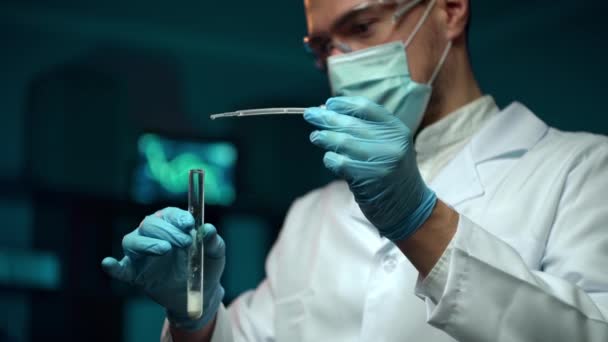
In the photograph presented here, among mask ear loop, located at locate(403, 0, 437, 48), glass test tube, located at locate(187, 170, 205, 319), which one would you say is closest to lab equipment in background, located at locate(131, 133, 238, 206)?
mask ear loop, located at locate(403, 0, 437, 48)

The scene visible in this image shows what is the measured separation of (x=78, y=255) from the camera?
346cm

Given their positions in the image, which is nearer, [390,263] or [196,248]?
[196,248]

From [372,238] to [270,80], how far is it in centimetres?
280

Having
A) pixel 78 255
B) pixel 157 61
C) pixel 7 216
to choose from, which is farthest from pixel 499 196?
pixel 157 61

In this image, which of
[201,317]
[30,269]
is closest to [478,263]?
[201,317]

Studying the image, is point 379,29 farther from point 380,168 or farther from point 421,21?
point 380,168

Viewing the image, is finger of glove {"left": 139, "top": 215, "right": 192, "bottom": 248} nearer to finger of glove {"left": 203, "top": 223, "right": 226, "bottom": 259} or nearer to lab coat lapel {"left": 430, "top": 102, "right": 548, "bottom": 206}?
finger of glove {"left": 203, "top": 223, "right": 226, "bottom": 259}

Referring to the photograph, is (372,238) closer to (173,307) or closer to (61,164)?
(173,307)

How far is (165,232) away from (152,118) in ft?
8.77

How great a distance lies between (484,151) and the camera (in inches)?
65.9

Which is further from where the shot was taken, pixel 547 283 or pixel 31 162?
pixel 31 162

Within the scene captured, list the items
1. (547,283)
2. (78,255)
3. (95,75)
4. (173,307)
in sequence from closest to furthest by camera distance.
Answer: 1. (547,283)
2. (173,307)
3. (78,255)
4. (95,75)

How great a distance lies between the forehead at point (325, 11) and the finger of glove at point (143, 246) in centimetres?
65

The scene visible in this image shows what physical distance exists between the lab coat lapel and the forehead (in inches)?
15.4
